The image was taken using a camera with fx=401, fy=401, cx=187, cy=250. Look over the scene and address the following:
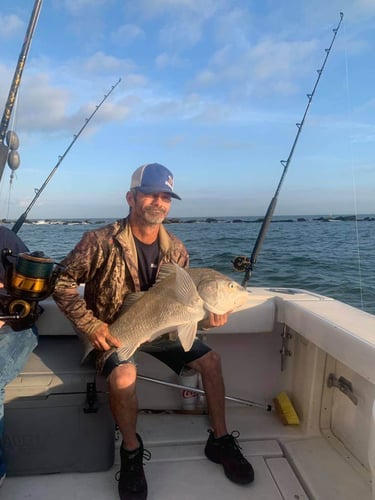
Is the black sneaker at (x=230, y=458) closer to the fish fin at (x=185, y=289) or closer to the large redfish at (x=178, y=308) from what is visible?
the large redfish at (x=178, y=308)

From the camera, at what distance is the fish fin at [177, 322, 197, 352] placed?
9.00 ft

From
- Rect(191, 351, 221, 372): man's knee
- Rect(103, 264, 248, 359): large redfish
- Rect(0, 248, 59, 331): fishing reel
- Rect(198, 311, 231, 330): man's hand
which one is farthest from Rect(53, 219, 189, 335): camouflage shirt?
Rect(191, 351, 221, 372): man's knee

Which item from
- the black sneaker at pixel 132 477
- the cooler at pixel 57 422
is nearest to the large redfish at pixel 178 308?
the cooler at pixel 57 422

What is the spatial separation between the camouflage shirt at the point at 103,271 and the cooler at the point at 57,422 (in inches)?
20.2

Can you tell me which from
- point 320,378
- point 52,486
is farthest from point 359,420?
point 52,486

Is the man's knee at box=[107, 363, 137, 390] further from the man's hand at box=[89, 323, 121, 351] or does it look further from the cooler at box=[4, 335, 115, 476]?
the cooler at box=[4, 335, 115, 476]

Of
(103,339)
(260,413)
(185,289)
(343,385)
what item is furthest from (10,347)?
(343,385)

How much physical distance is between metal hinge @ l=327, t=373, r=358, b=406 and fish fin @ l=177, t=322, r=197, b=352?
116 centimetres

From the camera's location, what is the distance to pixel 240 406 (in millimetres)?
3611

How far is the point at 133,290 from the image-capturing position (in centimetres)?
305

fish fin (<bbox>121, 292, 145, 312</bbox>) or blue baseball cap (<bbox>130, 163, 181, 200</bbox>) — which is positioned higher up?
blue baseball cap (<bbox>130, 163, 181, 200</bbox>)

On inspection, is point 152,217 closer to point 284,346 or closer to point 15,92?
point 284,346

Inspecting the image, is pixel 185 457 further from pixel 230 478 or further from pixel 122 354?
pixel 122 354

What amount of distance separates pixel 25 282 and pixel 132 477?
4.47 ft
